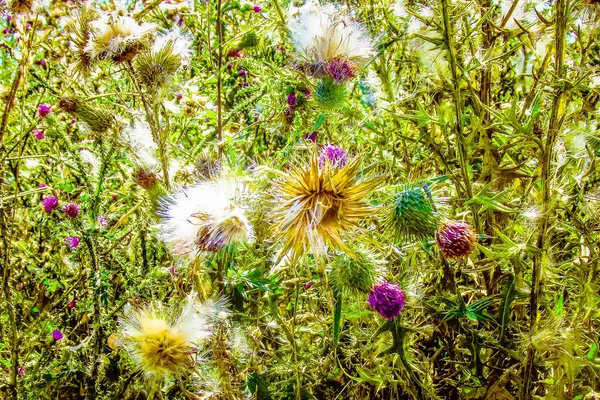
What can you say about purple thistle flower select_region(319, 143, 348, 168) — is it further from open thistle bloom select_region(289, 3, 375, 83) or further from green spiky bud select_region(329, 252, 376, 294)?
open thistle bloom select_region(289, 3, 375, 83)

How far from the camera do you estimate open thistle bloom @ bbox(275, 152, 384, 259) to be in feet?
2.73

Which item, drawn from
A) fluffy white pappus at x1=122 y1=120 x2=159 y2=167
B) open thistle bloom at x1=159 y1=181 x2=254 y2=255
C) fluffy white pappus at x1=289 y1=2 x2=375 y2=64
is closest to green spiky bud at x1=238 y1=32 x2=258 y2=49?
fluffy white pappus at x1=289 y1=2 x2=375 y2=64

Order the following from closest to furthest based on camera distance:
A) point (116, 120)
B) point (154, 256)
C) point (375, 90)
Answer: point (116, 120) → point (375, 90) → point (154, 256)

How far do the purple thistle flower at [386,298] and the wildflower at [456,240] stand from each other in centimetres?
13

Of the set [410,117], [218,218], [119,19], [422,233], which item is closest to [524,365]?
[422,233]

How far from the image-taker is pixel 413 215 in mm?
923

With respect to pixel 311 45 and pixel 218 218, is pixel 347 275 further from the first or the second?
pixel 311 45

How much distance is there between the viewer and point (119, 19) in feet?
4.21

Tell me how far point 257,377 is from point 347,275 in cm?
39

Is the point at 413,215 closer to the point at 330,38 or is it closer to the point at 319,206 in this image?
the point at 319,206

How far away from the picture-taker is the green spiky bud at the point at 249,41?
1.52 m

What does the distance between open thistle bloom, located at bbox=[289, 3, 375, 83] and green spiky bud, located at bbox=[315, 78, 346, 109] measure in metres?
0.02

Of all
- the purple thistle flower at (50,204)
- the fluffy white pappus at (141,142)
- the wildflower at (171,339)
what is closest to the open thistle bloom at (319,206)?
the wildflower at (171,339)

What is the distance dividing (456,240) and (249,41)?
950 millimetres
